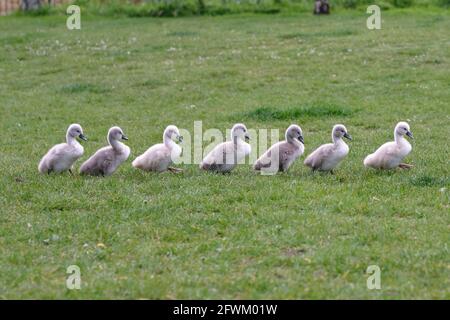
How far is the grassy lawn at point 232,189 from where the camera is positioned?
6496 mm

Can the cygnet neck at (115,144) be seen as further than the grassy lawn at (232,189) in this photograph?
Yes

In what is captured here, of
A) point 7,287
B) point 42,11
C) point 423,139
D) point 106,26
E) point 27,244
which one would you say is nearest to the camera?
point 7,287

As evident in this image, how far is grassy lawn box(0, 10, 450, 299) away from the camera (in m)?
6.50

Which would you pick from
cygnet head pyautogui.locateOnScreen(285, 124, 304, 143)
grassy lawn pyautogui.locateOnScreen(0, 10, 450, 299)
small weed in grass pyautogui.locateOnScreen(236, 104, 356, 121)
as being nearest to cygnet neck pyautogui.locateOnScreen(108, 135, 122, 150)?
grassy lawn pyautogui.locateOnScreen(0, 10, 450, 299)

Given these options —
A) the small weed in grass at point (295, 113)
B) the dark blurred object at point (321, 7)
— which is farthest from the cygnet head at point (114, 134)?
the dark blurred object at point (321, 7)

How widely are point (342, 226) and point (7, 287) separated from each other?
2.86m

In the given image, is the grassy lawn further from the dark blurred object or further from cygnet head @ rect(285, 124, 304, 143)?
the dark blurred object

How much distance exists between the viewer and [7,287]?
636 centimetres

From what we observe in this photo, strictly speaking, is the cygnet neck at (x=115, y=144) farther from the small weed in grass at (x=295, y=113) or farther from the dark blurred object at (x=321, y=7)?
the dark blurred object at (x=321, y=7)

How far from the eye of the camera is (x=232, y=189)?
8789mm
